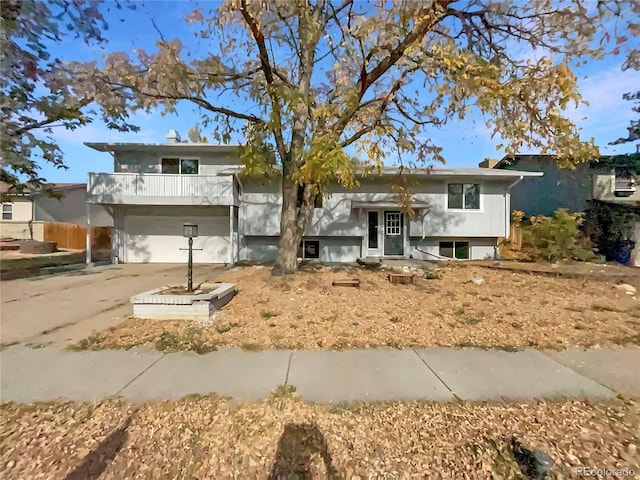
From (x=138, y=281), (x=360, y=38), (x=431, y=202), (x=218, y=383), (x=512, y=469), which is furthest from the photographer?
(x=431, y=202)

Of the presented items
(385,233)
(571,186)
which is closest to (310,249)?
(385,233)

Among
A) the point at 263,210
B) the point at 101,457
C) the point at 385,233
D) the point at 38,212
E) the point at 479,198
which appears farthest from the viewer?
the point at 38,212

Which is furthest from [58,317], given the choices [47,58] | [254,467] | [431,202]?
[431,202]

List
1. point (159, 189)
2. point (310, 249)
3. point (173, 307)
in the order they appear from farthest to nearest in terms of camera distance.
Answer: point (310, 249), point (159, 189), point (173, 307)

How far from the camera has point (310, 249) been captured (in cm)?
1575

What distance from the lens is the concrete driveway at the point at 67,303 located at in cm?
536

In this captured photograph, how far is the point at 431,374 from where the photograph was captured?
3.75 meters

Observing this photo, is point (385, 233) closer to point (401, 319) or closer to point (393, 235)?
point (393, 235)

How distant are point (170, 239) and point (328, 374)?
47.3 ft

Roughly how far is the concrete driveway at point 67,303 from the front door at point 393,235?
26.0ft

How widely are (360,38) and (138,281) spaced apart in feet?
29.0

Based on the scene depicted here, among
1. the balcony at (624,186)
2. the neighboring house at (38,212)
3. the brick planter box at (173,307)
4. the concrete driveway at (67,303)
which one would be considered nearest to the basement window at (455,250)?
the balcony at (624,186)

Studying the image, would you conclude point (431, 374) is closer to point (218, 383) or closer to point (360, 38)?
point (218, 383)

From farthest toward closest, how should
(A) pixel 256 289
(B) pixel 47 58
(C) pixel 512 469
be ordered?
(B) pixel 47 58, (A) pixel 256 289, (C) pixel 512 469
